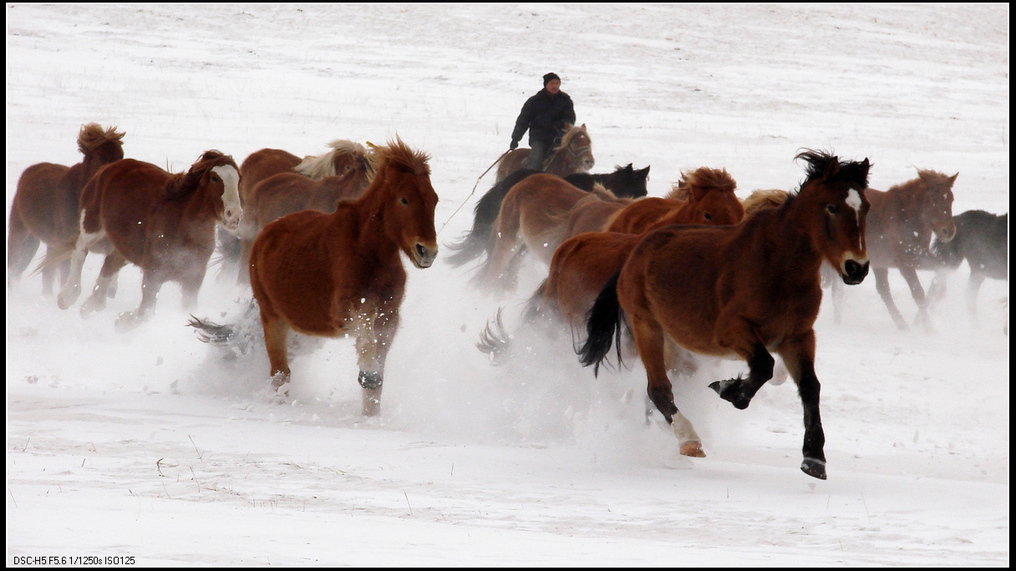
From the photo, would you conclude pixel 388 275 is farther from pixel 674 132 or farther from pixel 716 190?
pixel 674 132

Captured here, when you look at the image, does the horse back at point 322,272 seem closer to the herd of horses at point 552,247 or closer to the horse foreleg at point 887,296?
the herd of horses at point 552,247

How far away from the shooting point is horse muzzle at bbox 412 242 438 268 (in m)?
6.94

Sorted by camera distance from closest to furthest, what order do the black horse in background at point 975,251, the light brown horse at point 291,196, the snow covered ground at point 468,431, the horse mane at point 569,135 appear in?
1. the snow covered ground at point 468,431
2. the light brown horse at point 291,196
3. the black horse in background at point 975,251
4. the horse mane at point 569,135

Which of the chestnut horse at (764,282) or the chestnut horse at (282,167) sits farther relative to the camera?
the chestnut horse at (282,167)

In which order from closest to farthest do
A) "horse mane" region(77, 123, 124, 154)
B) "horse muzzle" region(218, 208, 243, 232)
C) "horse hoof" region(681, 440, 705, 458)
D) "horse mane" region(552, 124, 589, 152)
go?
"horse hoof" region(681, 440, 705, 458)
"horse muzzle" region(218, 208, 243, 232)
"horse mane" region(77, 123, 124, 154)
"horse mane" region(552, 124, 589, 152)

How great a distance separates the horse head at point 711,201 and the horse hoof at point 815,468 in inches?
83.4

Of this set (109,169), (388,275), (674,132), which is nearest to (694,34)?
(674,132)

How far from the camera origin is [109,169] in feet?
33.9

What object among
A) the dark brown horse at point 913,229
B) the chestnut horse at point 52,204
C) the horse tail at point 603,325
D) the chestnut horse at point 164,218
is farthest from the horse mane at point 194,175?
the dark brown horse at point 913,229

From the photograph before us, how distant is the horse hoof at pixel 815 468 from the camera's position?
5.58m

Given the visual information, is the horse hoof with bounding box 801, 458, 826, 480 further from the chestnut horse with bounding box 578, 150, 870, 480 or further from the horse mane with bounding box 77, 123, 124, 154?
the horse mane with bounding box 77, 123, 124, 154

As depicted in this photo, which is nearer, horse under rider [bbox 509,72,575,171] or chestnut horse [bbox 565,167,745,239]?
chestnut horse [bbox 565,167,745,239]

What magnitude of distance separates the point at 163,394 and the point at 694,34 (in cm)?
3244

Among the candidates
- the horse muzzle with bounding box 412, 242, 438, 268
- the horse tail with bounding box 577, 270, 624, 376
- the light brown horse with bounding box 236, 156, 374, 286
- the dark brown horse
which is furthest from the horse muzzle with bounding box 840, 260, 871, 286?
the dark brown horse
